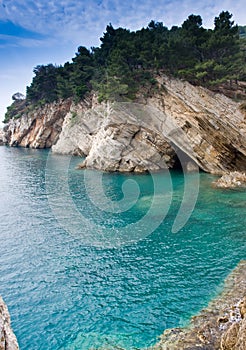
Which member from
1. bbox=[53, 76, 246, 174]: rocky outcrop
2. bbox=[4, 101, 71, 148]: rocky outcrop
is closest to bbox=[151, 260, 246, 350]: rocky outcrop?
bbox=[53, 76, 246, 174]: rocky outcrop

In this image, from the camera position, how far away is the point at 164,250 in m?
15.7

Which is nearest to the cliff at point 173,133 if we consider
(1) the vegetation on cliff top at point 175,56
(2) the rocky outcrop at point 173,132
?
(2) the rocky outcrop at point 173,132

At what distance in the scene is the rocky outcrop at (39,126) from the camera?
72.1 metres

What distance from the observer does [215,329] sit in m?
9.09

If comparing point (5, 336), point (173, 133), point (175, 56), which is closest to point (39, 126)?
point (175, 56)

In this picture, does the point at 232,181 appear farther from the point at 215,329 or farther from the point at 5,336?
the point at 5,336

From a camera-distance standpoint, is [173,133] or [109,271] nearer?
[109,271]

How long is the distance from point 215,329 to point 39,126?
7536 centimetres

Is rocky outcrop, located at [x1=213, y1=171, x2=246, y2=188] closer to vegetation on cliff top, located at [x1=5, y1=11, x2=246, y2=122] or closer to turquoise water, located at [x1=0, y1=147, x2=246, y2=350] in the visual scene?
turquoise water, located at [x1=0, y1=147, x2=246, y2=350]

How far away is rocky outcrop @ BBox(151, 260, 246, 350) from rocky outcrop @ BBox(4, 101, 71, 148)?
66.1 meters

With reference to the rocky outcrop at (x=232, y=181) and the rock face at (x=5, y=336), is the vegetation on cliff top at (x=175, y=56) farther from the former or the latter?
the rock face at (x=5, y=336)

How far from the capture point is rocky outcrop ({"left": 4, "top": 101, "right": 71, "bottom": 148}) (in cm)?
7206

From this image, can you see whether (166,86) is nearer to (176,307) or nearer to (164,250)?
(164,250)

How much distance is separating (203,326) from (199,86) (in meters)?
31.5
